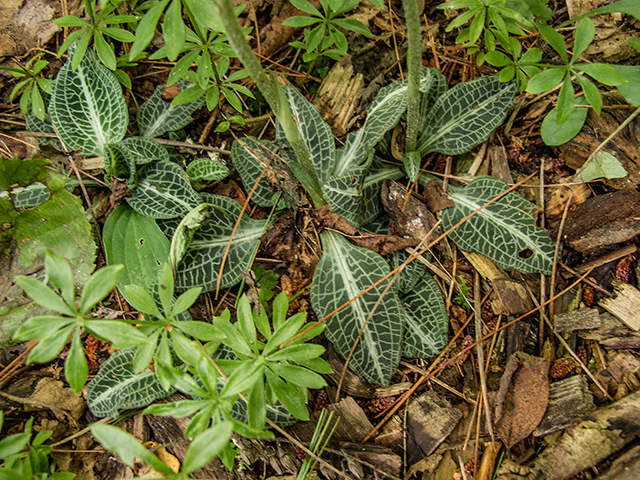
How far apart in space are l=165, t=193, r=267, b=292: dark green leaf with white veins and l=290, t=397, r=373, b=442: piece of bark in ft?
3.48

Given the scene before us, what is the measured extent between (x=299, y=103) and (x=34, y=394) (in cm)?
275

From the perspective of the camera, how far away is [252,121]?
323 cm

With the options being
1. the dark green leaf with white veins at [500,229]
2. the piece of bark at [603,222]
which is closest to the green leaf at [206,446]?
the dark green leaf with white veins at [500,229]

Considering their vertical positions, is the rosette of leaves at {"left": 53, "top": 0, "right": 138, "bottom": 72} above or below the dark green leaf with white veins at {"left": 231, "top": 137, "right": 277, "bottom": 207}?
above

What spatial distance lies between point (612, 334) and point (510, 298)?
64 cm

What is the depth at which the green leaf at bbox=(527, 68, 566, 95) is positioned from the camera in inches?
91.2

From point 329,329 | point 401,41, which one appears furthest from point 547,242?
point 401,41

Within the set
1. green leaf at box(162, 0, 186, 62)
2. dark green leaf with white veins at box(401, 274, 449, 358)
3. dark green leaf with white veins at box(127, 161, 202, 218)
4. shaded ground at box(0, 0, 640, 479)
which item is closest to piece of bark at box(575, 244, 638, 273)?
shaded ground at box(0, 0, 640, 479)

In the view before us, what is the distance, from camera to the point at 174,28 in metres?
1.92

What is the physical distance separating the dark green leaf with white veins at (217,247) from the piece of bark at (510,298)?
1.74m

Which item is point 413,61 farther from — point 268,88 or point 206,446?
point 206,446

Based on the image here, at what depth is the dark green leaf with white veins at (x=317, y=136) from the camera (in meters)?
2.94

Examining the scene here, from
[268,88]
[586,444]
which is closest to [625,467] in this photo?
[586,444]

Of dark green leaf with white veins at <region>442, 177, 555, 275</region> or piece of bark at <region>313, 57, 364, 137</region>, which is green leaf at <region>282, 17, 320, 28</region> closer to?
piece of bark at <region>313, 57, 364, 137</region>
